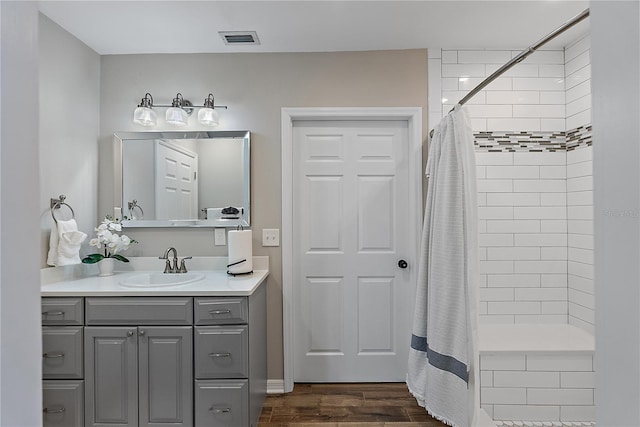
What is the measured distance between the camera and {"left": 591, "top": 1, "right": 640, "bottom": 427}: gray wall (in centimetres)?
36

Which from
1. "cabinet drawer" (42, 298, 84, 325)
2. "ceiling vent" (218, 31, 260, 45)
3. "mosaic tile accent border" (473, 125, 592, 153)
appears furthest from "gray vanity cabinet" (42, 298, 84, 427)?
"mosaic tile accent border" (473, 125, 592, 153)

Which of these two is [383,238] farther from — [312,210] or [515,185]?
[515,185]

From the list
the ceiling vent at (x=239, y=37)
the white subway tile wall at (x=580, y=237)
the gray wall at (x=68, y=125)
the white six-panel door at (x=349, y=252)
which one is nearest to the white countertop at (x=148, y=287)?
the gray wall at (x=68, y=125)

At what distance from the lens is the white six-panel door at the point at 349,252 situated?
270 cm

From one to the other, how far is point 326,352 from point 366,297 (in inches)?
19.5

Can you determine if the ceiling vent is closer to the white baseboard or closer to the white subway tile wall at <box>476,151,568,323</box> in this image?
the white subway tile wall at <box>476,151,568,323</box>

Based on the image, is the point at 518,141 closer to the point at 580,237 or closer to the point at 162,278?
the point at 580,237

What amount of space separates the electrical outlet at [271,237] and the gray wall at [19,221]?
2.17 meters

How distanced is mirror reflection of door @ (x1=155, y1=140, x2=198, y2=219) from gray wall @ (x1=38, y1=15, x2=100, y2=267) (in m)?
0.44

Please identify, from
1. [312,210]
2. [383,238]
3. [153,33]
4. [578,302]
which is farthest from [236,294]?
[578,302]

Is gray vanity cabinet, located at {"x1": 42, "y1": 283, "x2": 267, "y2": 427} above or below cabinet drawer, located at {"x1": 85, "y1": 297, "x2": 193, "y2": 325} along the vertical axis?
below

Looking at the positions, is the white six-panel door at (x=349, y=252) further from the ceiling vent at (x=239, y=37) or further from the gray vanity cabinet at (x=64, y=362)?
the gray vanity cabinet at (x=64, y=362)

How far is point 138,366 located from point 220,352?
43 centimetres

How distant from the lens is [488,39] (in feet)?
8.07
